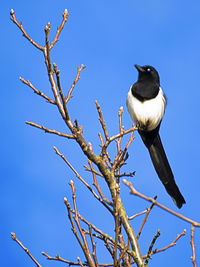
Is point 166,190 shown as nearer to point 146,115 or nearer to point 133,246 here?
point 146,115

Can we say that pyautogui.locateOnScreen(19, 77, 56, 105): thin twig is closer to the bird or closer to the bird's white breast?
→ the bird

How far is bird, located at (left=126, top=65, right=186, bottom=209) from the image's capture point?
439 centimetres

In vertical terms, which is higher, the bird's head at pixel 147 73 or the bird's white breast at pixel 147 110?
the bird's head at pixel 147 73

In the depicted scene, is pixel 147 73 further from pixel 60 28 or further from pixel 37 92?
pixel 37 92

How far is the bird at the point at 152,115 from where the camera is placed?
4.39 metres

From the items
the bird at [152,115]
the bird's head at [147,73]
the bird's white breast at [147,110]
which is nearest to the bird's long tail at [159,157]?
the bird at [152,115]

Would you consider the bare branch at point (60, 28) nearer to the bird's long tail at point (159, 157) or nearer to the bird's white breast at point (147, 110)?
the bird's white breast at point (147, 110)

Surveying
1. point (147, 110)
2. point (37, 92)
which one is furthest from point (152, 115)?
point (37, 92)

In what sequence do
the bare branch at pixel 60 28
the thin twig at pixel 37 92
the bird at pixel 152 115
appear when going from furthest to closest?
the bird at pixel 152 115 < the bare branch at pixel 60 28 < the thin twig at pixel 37 92

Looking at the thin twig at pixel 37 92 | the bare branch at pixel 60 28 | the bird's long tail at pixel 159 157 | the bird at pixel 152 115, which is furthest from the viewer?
the bird's long tail at pixel 159 157

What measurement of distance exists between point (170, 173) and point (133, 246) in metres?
2.38

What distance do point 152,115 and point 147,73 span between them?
2.02ft

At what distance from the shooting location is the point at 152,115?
4414 millimetres

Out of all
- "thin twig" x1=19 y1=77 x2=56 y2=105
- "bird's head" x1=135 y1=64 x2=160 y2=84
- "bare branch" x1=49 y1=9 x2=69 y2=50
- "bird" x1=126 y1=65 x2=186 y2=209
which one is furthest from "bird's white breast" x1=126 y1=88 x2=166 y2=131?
"thin twig" x1=19 y1=77 x2=56 y2=105
